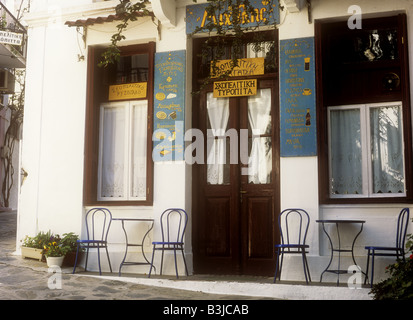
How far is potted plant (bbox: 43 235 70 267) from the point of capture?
24.3 feet

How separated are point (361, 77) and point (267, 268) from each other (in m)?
3.04

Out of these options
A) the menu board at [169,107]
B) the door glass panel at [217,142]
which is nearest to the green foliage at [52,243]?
the menu board at [169,107]

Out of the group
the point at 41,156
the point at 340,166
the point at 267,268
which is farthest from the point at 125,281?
the point at 340,166

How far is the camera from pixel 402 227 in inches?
249

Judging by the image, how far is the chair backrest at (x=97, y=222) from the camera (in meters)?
7.94

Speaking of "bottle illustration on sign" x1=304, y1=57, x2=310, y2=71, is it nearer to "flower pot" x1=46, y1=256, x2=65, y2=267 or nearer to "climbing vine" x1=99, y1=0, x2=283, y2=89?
"climbing vine" x1=99, y1=0, x2=283, y2=89

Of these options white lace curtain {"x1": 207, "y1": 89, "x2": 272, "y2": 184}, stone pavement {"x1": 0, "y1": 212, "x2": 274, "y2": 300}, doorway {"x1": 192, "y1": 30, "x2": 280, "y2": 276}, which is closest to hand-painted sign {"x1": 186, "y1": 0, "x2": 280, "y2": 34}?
doorway {"x1": 192, "y1": 30, "x2": 280, "y2": 276}

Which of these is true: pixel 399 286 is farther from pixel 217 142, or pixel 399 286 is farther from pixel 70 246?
pixel 70 246

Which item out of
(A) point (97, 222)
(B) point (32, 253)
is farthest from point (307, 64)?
(B) point (32, 253)

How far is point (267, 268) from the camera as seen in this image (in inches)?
287

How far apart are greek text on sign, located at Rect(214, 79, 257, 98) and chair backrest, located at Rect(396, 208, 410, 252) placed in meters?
2.70

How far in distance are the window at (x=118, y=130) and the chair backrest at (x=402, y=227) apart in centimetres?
377

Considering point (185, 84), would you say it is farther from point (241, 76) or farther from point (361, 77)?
point (361, 77)

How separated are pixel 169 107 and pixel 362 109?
112 inches
